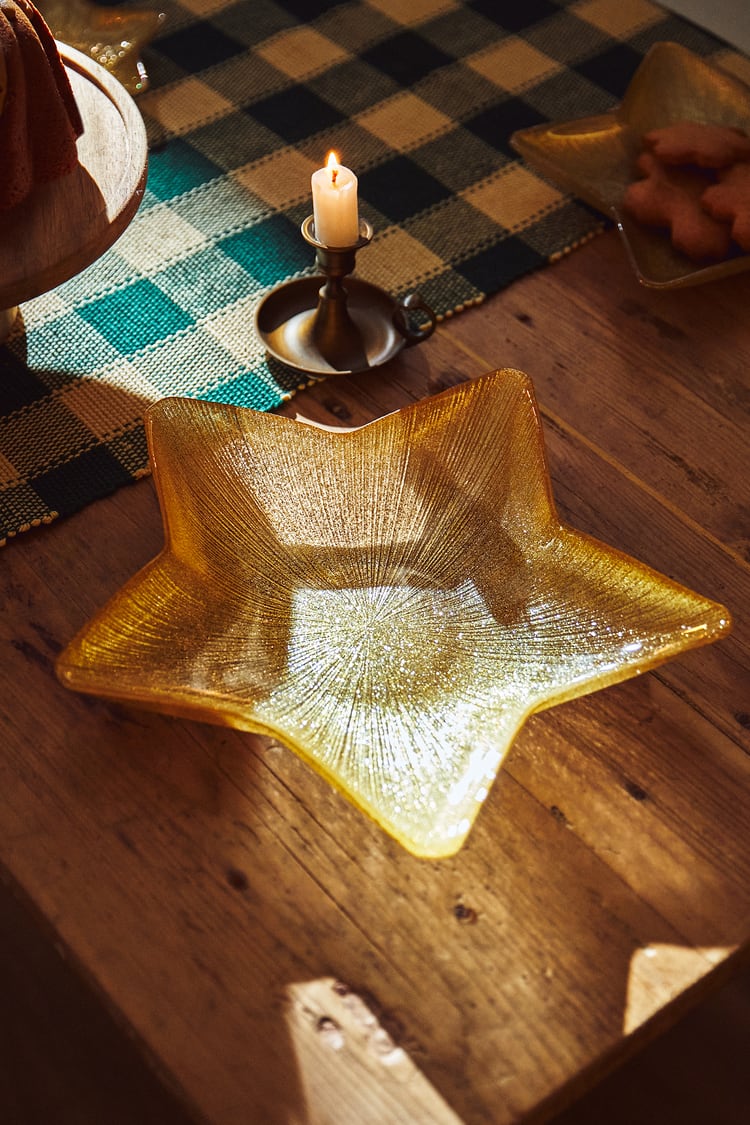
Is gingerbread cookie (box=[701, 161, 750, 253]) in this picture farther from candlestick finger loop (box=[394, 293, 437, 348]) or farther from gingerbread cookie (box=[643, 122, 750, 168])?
candlestick finger loop (box=[394, 293, 437, 348])

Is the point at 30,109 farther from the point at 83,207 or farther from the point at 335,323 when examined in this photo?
the point at 335,323

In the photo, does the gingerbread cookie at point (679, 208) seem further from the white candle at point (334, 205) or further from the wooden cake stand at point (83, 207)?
the wooden cake stand at point (83, 207)

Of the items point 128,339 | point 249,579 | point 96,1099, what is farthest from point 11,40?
point 96,1099

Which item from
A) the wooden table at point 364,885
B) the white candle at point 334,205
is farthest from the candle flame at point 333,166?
the wooden table at point 364,885

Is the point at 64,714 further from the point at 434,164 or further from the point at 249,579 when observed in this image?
the point at 434,164

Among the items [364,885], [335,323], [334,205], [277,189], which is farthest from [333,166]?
[364,885]

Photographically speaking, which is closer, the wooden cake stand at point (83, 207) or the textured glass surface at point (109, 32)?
the wooden cake stand at point (83, 207)
